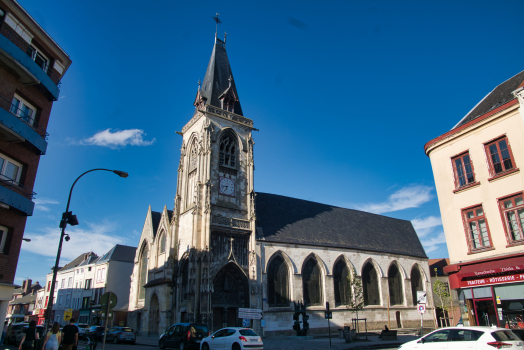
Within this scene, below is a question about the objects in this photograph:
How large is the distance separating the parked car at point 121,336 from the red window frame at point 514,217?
72.3 feet

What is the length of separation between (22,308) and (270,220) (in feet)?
197

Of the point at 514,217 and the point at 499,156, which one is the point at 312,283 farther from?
the point at 499,156

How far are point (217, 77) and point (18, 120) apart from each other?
69.8ft

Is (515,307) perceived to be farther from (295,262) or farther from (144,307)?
(144,307)

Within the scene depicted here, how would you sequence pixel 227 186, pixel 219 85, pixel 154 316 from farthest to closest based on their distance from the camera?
pixel 219 85, pixel 154 316, pixel 227 186

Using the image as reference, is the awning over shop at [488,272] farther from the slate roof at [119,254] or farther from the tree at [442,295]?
the slate roof at [119,254]

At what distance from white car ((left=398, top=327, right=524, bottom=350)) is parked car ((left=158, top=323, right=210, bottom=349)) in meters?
11.5

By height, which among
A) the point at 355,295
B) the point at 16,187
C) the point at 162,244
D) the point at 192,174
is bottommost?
the point at 355,295

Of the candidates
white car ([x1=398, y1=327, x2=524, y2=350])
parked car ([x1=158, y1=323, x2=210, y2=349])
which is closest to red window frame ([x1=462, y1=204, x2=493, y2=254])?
white car ([x1=398, y1=327, x2=524, y2=350])

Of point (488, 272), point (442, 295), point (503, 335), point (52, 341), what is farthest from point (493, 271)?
point (442, 295)

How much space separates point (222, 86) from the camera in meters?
33.3

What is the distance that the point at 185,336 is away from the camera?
711 inches

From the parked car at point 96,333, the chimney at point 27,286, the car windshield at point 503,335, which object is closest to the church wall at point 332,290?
the parked car at point 96,333

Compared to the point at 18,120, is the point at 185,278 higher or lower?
lower
